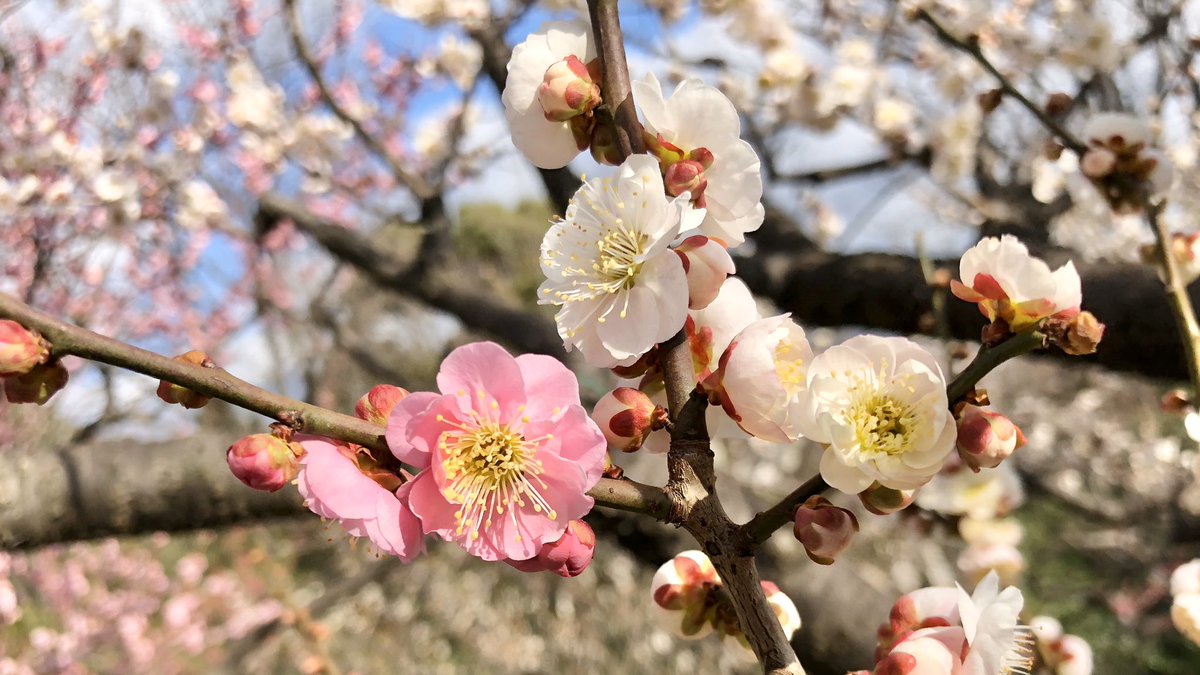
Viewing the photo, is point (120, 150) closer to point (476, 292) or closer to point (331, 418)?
point (476, 292)

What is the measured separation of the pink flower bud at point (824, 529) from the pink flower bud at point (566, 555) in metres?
0.11

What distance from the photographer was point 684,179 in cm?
43

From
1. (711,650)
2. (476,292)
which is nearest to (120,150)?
(476,292)

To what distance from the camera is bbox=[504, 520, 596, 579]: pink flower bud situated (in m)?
0.39

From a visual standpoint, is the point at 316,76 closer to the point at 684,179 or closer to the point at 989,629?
the point at 684,179

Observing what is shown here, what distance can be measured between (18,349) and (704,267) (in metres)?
0.34

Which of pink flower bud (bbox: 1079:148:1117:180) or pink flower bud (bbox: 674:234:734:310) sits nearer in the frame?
pink flower bud (bbox: 674:234:734:310)

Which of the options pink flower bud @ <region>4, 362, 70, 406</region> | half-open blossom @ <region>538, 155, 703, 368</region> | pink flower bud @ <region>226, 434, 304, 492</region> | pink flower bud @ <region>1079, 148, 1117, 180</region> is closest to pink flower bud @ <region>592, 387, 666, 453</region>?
half-open blossom @ <region>538, 155, 703, 368</region>

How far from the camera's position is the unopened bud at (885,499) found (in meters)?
0.41

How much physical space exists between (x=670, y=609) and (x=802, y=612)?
33.7 inches

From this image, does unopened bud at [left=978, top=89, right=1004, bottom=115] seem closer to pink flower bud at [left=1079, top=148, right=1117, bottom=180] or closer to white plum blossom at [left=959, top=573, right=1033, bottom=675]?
pink flower bud at [left=1079, top=148, right=1117, bottom=180]

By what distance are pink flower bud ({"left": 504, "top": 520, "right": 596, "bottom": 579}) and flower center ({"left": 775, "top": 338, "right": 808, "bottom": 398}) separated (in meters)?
0.15

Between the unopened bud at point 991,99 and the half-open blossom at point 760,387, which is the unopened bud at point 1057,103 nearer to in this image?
the unopened bud at point 991,99

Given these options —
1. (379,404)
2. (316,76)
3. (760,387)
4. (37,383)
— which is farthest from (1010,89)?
(316,76)
